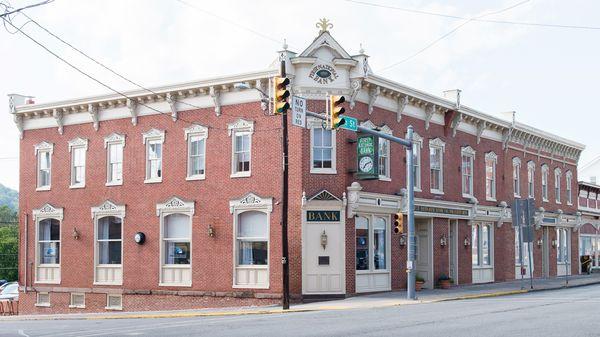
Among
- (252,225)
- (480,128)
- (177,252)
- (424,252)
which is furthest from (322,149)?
(480,128)

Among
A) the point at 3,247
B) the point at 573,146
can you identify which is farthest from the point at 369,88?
the point at 3,247

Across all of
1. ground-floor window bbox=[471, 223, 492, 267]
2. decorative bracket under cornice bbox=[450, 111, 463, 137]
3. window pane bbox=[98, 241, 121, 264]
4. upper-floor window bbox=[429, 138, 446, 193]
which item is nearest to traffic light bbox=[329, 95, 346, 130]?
upper-floor window bbox=[429, 138, 446, 193]

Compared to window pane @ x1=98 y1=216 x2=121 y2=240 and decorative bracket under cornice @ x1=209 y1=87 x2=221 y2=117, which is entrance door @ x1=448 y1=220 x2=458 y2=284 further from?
window pane @ x1=98 y1=216 x2=121 y2=240

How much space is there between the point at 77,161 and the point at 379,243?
47.8 feet

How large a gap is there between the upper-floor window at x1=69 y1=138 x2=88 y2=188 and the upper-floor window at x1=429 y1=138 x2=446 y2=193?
51.8 ft

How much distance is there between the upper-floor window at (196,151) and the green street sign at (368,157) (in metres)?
6.50

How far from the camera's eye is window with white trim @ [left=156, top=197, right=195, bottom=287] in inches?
1298

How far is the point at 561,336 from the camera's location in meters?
15.2

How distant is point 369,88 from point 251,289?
9.14 metres

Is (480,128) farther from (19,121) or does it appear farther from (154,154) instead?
(19,121)

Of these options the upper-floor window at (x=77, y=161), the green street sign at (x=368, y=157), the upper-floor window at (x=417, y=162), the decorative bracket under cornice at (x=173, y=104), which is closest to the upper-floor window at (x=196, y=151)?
the decorative bracket under cornice at (x=173, y=104)

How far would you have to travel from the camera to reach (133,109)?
34500 mm

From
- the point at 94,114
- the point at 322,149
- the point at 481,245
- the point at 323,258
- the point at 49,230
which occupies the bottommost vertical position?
the point at 323,258

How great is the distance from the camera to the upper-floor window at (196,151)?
3275 cm
